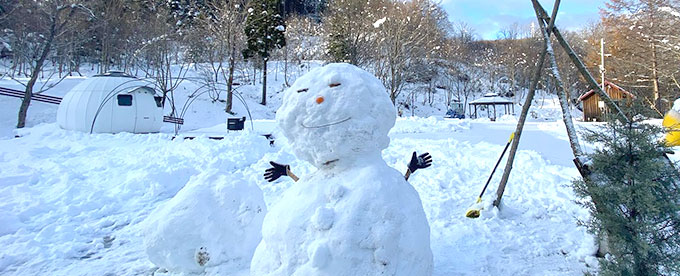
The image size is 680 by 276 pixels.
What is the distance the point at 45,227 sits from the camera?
16.5 feet

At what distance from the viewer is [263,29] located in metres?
28.5

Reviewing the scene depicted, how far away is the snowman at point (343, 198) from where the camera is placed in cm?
195

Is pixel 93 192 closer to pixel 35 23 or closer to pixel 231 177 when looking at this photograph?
pixel 231 177

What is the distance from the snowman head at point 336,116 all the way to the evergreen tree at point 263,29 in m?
27.4

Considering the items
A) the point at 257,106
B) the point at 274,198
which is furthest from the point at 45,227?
the point at 257,106

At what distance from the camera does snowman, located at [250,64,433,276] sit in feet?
6.39

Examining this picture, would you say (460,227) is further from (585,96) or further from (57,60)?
(57,60)

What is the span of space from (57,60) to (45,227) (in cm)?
3495

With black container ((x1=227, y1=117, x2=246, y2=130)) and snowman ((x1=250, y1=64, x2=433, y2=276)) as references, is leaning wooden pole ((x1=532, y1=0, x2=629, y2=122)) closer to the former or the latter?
snowman ((x1=250, y1=64, x2=433, y2=276))

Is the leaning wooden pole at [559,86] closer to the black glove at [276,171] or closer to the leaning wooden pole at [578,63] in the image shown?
the leaning wooden pole at [578,63]

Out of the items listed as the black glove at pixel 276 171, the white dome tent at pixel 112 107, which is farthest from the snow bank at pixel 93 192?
the white dome tent at pixel 112 107

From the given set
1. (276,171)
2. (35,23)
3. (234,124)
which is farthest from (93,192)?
(35,23)

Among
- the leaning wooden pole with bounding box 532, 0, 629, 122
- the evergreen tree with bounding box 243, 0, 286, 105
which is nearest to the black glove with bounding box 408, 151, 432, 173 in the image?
the leaning wooden pole with bounding box 532, 0, 629, 122

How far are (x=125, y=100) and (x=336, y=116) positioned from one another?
16.6 m
